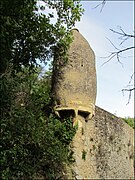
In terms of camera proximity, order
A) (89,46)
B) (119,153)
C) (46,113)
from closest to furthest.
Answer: (46,113) < (89,46) < (119,153)

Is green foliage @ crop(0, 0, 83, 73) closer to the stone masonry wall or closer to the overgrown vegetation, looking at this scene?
the overgrown vegetation

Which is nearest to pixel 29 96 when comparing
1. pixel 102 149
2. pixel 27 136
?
pixel 27 136

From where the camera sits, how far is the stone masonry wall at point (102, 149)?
12.5 meters

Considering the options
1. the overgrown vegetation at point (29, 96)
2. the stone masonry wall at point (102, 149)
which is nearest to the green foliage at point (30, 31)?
the overgrown vegetation at point (29, 96)

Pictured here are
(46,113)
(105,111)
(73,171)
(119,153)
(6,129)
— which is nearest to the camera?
(6,129)

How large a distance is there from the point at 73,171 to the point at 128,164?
288 inches

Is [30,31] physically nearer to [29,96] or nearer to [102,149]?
[29,96]

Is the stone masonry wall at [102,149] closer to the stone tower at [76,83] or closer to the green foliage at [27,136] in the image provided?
the stone tower at [76,83]

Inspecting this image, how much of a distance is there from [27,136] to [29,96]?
59.5 inches

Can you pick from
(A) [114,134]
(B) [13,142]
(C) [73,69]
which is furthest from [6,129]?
(A) [114,134]

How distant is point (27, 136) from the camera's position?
10758 millimetres

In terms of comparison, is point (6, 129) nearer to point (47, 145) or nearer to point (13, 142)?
point (13, 142)

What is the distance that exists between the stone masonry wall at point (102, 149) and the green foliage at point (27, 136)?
0.71 m

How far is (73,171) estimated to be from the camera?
1193cm
